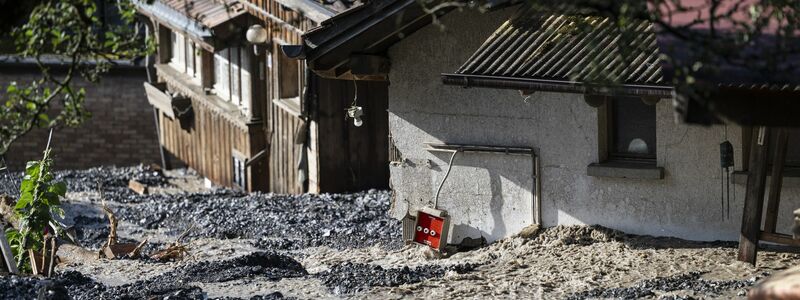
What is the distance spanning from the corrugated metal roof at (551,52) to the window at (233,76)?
832cm

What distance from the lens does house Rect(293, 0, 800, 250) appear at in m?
12.4

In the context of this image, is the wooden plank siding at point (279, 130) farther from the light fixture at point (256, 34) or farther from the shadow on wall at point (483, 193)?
the shadow on wall at point (483, 193)

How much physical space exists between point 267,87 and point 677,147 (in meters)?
9.11

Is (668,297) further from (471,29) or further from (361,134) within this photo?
(361,134)

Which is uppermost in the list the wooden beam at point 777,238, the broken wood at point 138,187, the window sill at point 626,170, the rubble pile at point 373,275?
the window sill at point 626,170

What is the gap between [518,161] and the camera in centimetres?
1373

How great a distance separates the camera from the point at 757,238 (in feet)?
37.8

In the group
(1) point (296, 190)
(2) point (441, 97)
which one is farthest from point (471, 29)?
(1) point (296, 190)

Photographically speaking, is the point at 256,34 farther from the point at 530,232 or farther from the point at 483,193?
the point at 530,232

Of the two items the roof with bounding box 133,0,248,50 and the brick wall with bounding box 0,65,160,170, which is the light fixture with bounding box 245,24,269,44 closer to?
the roof with bounding box 133,0,248,50

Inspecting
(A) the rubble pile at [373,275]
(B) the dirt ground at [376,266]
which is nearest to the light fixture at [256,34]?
(B) the dirt ground at [376,266]

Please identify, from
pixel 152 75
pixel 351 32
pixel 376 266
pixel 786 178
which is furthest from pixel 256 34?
pixel 786 178

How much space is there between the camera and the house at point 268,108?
19.0 meters

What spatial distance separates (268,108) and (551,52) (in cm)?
868
